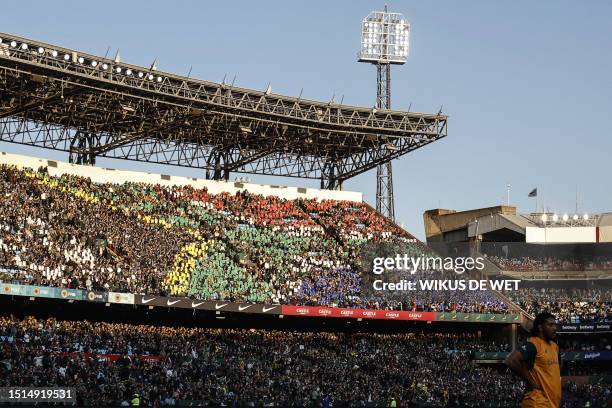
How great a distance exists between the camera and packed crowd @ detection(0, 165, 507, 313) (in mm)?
57000

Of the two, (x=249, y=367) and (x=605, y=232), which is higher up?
(x=605, y=232)

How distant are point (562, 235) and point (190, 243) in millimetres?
33179

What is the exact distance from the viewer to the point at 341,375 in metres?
57.5

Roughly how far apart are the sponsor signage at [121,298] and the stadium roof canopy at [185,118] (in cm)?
1410

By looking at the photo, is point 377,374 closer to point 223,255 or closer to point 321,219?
point 223,255

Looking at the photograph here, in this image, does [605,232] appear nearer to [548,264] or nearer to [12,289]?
[548,264]

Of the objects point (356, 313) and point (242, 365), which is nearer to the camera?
point (242, 365)

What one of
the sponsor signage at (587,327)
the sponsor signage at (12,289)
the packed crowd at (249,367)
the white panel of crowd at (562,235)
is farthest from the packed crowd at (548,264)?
the sponsor signage at (12,289)

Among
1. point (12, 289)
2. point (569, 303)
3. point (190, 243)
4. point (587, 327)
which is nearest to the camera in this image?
point (12, 289)

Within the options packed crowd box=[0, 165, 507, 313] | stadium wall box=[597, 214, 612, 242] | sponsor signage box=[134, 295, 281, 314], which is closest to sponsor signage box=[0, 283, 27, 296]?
packed crowd box=[0, 165, 507, 313]

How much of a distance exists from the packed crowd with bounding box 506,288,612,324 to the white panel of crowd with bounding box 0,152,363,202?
666 inches

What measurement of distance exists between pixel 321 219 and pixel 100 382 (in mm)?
33837

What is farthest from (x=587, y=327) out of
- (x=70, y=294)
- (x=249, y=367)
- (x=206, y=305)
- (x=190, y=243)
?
(x=70, y=294)

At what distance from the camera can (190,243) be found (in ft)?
216
